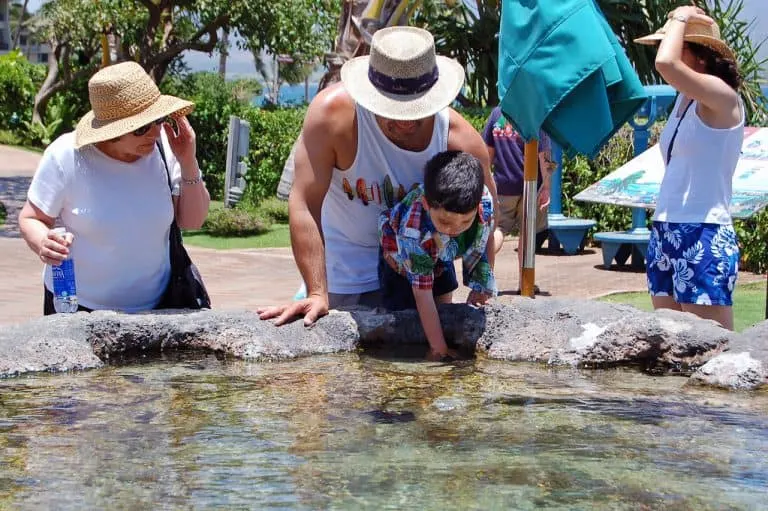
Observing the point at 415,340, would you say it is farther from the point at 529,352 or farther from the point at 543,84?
the point at 543,84

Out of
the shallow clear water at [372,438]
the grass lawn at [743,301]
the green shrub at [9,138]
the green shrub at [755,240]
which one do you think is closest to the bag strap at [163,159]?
the shallow clear water at [372,438]

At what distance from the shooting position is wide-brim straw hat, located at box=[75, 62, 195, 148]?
3932mm

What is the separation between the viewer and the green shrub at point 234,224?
1378cm

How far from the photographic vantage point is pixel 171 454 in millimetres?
2986

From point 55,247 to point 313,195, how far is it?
0.96 metres

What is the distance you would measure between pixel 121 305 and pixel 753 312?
17.0ft

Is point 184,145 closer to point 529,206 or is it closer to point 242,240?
point 529,206

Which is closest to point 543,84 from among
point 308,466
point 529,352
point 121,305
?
point 529,352

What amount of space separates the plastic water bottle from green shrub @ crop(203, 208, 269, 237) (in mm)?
9727

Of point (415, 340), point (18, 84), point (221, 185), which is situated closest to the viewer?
point (415, 340)

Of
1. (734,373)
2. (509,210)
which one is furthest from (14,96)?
(734,373)

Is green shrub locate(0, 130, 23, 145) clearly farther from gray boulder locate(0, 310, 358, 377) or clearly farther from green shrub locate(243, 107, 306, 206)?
gray boulder locate(0, 310, 358, 377)

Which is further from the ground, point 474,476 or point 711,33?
point 711,33

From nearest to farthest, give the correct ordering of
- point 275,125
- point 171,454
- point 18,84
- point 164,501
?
point 164,501 < point 171,454 < point 275,125 < point 18,84
